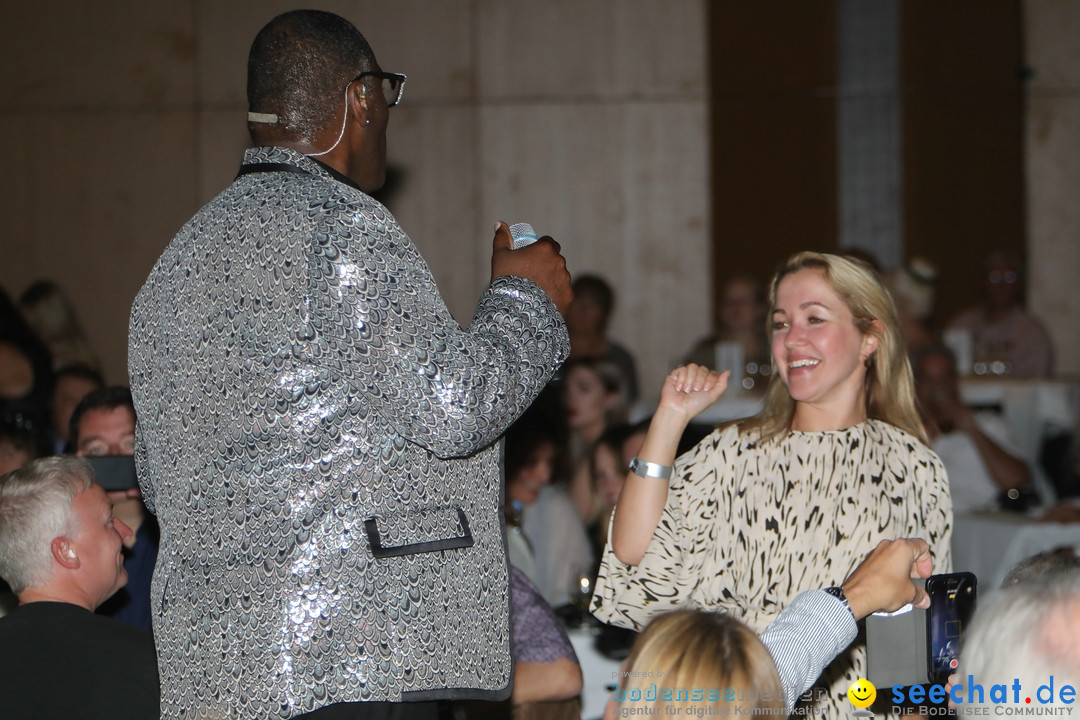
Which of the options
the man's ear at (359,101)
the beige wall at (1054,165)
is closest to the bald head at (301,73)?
the man's ear at (359,101)

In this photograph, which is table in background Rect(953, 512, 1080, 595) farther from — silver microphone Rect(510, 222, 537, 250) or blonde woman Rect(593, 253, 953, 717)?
silver microphone Rect(510, 222, 537, 250)

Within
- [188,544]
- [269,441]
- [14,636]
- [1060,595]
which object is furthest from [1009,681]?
[14,636]

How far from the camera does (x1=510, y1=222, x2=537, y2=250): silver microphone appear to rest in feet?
5.76

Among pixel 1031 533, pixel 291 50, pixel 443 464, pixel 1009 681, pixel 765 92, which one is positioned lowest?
pixel 1031 533

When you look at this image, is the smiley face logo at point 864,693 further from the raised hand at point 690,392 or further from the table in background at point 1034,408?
the table in background at point 1034,408

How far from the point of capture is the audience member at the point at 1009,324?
22.4 feet

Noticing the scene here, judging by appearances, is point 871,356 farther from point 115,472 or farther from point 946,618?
point 115,472

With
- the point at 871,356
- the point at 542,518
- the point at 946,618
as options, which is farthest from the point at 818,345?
the point at 542,518

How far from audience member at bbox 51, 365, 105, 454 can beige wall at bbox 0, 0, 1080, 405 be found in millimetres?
2715

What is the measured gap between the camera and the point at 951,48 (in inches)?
300

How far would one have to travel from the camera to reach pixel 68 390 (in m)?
4.73

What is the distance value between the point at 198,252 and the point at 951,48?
7.07 metres

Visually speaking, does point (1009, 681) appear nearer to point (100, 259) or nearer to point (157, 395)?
point (157, 395)

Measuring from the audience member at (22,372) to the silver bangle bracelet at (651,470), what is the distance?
3.51 meters
